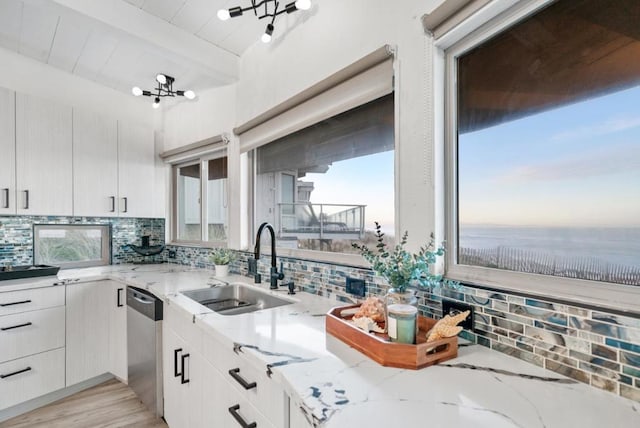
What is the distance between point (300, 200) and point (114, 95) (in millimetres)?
2374

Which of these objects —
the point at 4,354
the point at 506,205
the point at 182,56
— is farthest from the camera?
the point at 182,56

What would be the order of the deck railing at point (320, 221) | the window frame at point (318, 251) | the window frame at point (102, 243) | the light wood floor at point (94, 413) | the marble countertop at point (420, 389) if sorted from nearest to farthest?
the marble countertop at point (420, 389) < the window frame at point (318, 251) < the deck railing at point (320, 221) < the light wood floor at point (94, 413) < the window frame at point (102, 243)

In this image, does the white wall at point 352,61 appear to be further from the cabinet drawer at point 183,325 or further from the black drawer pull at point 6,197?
the black drawer pull at point 6,197

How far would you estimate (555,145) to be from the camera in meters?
0.98

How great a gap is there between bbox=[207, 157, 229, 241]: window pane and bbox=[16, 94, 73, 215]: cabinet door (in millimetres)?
1122

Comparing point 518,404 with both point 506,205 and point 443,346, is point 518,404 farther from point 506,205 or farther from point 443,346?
point 506,205

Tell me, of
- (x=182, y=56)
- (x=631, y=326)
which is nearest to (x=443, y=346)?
(x=631, y=326)

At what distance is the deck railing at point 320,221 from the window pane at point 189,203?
4.26ft

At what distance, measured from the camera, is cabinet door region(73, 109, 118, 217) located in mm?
2711

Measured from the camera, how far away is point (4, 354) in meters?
2.09

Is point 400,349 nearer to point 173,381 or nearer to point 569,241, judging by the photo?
point 569,241

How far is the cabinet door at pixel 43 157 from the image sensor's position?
2416mm

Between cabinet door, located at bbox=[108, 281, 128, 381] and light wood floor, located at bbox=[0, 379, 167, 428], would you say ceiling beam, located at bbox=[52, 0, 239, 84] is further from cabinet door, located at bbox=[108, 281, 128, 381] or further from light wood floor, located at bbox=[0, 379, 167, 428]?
light wood floor, located at bbox=[0, 379, 167, 428]

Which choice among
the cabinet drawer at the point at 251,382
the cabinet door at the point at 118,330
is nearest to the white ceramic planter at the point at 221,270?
the cabinet door at the point at 118,330
